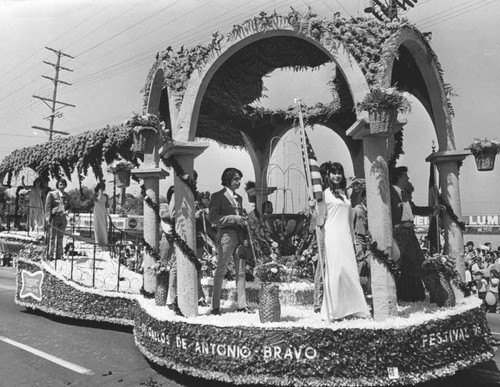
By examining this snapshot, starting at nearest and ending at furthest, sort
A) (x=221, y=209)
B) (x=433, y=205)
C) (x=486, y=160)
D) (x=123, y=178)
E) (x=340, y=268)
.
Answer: (x=340, y=268) < (x=221, y=209) < (x=486, y=160) < (x=433, y=205) < (x=123, y=178)

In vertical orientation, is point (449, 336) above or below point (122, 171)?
below

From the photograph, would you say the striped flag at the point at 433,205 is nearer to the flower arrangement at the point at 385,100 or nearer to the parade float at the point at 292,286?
the parade float at the point at 292,286

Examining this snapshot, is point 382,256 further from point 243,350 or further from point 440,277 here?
point 243,350

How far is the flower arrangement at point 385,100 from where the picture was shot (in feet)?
15.3

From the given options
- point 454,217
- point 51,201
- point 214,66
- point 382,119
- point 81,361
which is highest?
point 214,66

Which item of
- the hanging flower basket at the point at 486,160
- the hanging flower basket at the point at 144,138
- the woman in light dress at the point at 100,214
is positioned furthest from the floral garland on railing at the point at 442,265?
the woman in light dress at the point at 100,214

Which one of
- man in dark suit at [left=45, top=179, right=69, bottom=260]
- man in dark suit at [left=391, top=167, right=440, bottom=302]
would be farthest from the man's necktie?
man in dark suit at [left=45, top=179, right=69, bottom=260]

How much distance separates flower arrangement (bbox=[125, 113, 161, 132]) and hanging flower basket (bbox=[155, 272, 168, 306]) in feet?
6.88

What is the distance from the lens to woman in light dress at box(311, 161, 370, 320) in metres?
4.97

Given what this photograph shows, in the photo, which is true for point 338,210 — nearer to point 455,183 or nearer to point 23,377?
point 455,183

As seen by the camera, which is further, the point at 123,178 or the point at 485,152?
the point at 123,178

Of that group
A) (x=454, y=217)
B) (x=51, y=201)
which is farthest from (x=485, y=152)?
(x=51, y=201)

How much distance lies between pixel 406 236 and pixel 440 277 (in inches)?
27.7

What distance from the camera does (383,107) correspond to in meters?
4.70
